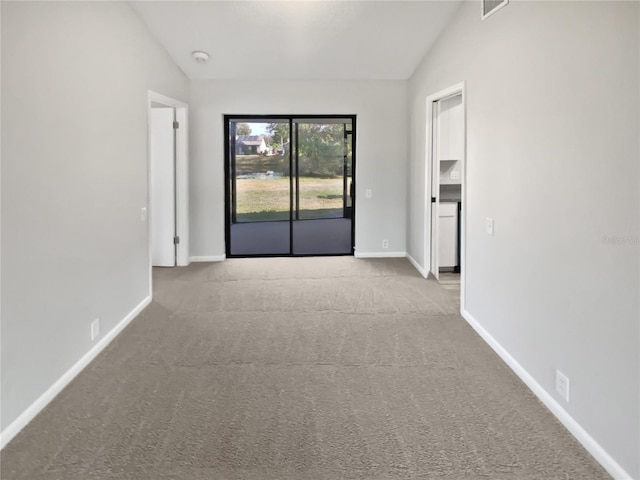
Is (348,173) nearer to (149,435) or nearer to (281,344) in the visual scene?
(281,344)

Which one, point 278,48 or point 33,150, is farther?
point 278,48

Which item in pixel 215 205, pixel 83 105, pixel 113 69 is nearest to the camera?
pixel 83 105

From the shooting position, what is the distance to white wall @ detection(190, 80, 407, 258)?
6016mm

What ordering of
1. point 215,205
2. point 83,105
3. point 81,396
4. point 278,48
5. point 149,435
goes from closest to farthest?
point 149,435, point 81,396, point 83,105, point 278,48, point 215,205

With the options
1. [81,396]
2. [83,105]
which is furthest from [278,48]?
[81,396]

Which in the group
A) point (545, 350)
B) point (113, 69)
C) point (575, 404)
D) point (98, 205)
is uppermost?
point (113, 69)

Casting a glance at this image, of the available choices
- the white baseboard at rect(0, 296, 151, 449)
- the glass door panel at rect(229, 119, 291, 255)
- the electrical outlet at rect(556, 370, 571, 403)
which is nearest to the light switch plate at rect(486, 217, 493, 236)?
→ the electrical outlet at rect(556, 370, 571, 403)

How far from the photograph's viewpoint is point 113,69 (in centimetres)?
339

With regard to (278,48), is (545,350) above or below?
below

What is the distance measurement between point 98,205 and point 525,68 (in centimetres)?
294

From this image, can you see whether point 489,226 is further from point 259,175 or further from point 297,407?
point 259,175

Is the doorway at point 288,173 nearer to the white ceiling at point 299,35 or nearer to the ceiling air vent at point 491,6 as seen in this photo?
the white ceiling at point 299,35

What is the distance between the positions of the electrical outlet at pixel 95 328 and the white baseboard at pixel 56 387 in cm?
6

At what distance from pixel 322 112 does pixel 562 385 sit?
4747mm
